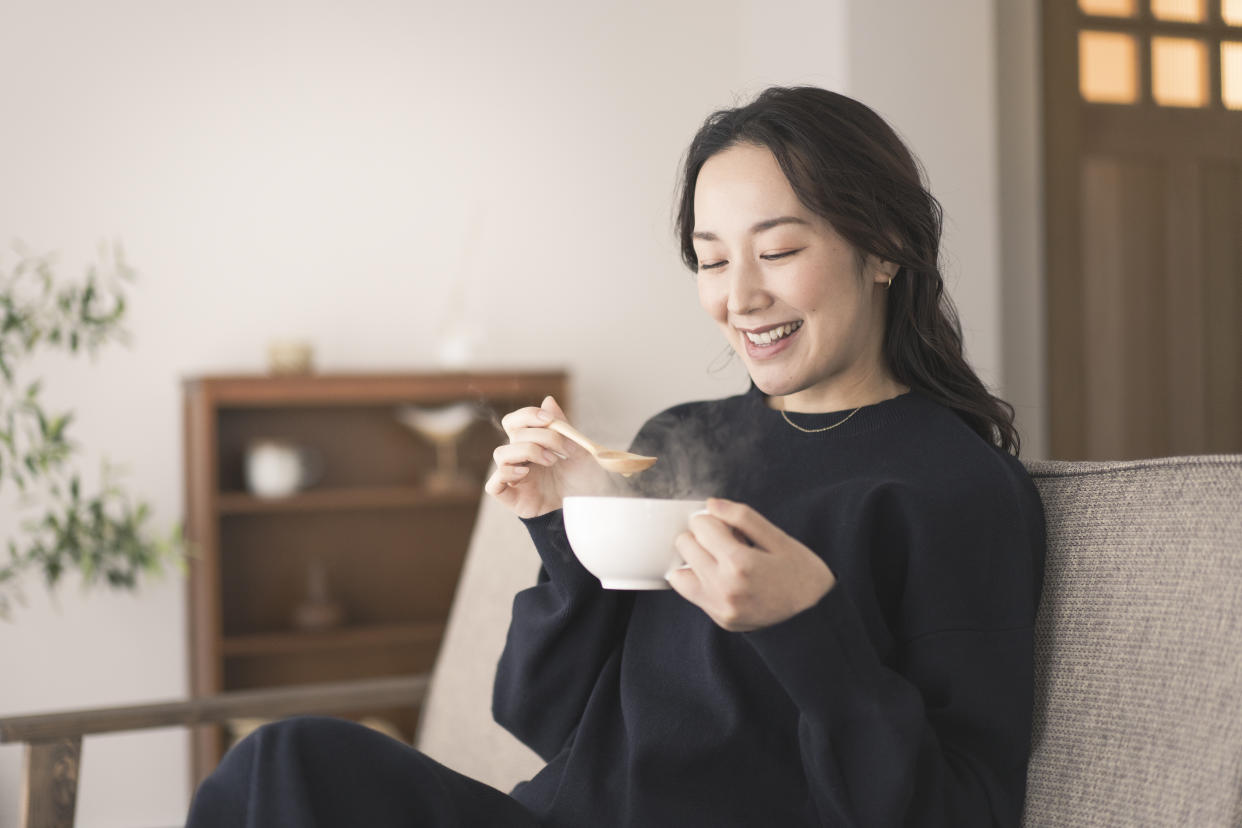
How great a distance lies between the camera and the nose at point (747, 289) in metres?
1.14

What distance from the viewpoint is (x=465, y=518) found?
4008 millimetres

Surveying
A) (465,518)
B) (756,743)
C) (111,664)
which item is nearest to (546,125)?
(465,518)

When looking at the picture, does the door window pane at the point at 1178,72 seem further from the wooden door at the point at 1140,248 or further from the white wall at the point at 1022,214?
the white wall at the point at 1022,214

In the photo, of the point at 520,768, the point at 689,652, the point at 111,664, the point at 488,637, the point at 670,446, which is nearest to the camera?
the point at 689,652

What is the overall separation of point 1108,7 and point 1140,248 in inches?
31.7

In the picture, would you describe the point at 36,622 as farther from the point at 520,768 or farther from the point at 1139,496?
the point at 1139,496

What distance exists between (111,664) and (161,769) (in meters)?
0.41

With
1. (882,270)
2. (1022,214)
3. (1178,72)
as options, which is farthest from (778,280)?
(1178,72)

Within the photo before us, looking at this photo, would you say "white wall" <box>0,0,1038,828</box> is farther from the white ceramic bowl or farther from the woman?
the white ceramic bowl

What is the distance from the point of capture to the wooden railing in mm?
Result: 1539

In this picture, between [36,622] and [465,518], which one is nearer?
[36,622]

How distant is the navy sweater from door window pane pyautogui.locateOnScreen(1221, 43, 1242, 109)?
3.16m

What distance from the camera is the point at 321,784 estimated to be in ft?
3.18

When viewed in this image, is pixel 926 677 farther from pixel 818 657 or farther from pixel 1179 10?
pixel 1179 10
